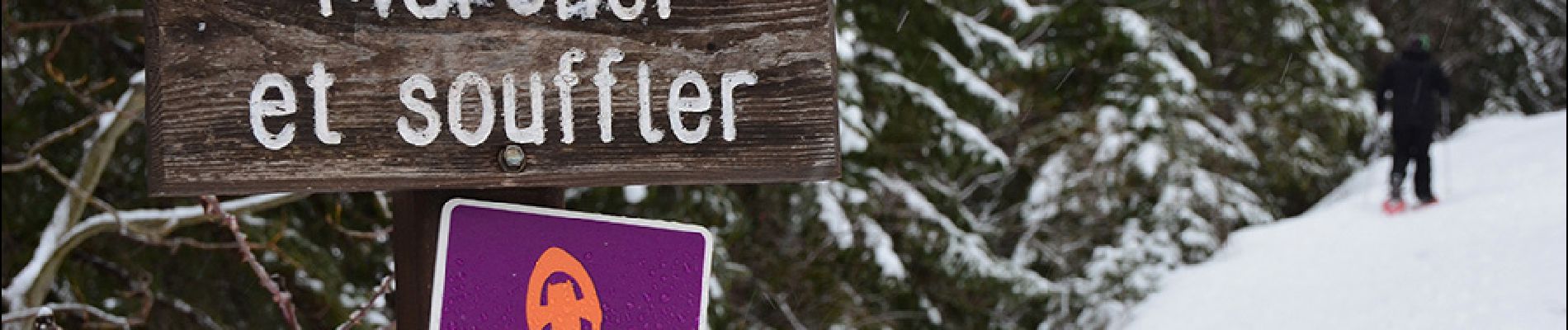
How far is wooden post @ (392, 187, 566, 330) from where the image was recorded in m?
1.79

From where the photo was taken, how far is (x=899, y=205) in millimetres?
8383

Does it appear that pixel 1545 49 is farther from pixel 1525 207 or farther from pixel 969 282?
pixel 969 282

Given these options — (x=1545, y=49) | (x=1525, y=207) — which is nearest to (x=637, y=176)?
(x=1525, y=207)

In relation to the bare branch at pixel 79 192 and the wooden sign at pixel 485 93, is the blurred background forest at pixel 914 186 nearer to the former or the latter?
the bare branch at pixel 79 192

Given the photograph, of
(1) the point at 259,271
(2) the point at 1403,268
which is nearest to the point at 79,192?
(1) the point at 259,271

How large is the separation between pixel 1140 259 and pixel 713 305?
545 centimetres

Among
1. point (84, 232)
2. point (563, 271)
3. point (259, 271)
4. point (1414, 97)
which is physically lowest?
point (1414, 97)

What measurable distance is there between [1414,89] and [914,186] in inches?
142

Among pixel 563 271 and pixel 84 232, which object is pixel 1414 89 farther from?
pixel 563 271

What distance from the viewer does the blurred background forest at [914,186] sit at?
4.96m

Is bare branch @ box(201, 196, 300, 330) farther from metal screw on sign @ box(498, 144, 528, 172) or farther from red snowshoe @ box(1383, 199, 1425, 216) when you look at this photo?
red snowshoe @ box(1383, 199, 1425, 216)

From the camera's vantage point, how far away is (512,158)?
66.2 inches

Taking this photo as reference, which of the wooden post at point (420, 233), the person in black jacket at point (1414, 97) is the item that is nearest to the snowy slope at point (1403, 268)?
the person in black jacket at point (1414, 97)

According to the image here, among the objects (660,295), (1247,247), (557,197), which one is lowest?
(1247,247)
